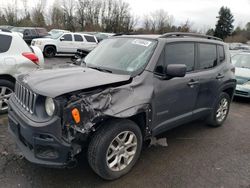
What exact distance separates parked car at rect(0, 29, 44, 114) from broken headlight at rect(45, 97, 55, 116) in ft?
8.26

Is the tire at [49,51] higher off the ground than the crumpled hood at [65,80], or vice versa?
the crumpled hood at [65,80]

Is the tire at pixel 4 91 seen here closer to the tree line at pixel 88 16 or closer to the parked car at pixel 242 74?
the parked car at pixel 242 74

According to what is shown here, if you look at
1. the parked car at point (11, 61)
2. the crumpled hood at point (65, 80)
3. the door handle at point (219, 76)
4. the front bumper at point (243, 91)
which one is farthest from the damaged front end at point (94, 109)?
the front bumper at point (243, 91)

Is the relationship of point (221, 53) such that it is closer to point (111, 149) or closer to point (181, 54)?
point (181, 54)

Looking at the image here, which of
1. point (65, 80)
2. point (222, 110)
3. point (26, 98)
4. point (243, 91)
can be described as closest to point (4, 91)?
point (26, 98)

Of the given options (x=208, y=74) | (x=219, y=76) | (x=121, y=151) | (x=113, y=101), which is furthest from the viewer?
(x=219, y=76)

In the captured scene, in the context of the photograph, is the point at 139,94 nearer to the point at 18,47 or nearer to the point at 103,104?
the point at 103,104

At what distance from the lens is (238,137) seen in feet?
14.9

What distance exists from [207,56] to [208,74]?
36 centimetres

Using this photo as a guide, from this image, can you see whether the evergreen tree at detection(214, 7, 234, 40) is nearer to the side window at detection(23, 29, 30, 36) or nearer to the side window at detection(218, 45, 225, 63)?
the side window at detection(23, 29, 30, 36)

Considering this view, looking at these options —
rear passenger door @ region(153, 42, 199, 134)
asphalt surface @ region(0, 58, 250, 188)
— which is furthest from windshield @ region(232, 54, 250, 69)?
rear passenger door @ region(153, 42, 199, 134)

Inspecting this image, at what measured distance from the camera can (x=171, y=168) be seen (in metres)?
3.27

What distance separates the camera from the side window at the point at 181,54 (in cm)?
346

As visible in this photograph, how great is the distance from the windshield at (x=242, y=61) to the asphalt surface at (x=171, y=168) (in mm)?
4268
